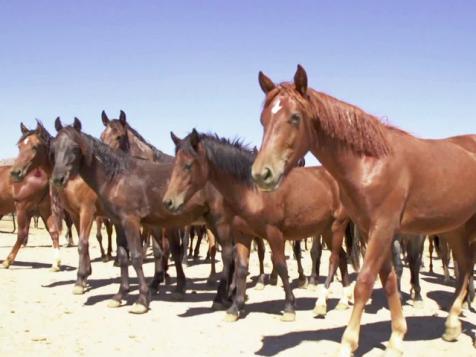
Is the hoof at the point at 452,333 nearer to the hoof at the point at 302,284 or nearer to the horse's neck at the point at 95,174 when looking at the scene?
the hoof at the point at 302,284

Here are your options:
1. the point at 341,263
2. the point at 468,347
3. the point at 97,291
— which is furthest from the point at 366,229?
the point at 97,291

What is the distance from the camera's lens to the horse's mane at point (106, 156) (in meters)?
7.73

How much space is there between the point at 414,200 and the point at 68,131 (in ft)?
17.5

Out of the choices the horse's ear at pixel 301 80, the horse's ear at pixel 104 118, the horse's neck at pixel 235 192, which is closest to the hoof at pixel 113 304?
the horse's neck at pixel 235 192

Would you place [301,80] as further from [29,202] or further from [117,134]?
[29,202]

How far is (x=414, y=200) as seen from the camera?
4707 mm

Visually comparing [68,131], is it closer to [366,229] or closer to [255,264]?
[366,229]

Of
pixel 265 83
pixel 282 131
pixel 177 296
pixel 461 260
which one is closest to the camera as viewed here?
pixel 282 131

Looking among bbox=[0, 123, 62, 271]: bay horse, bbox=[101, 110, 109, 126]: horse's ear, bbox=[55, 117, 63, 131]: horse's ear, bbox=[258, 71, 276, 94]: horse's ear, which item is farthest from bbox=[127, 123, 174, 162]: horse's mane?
bbox=[258, 71, 276, 94]: horse's ear

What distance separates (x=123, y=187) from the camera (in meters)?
7.64

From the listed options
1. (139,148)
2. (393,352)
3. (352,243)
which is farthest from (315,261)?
(393,352)

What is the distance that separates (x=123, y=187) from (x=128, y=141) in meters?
2.61

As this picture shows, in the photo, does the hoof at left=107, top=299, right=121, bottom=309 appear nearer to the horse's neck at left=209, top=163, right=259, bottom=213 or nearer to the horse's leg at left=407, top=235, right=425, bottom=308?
the horse's neck at left=209, top=163, right=259, bottom=213

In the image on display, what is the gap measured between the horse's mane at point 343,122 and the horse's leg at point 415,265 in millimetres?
3997
